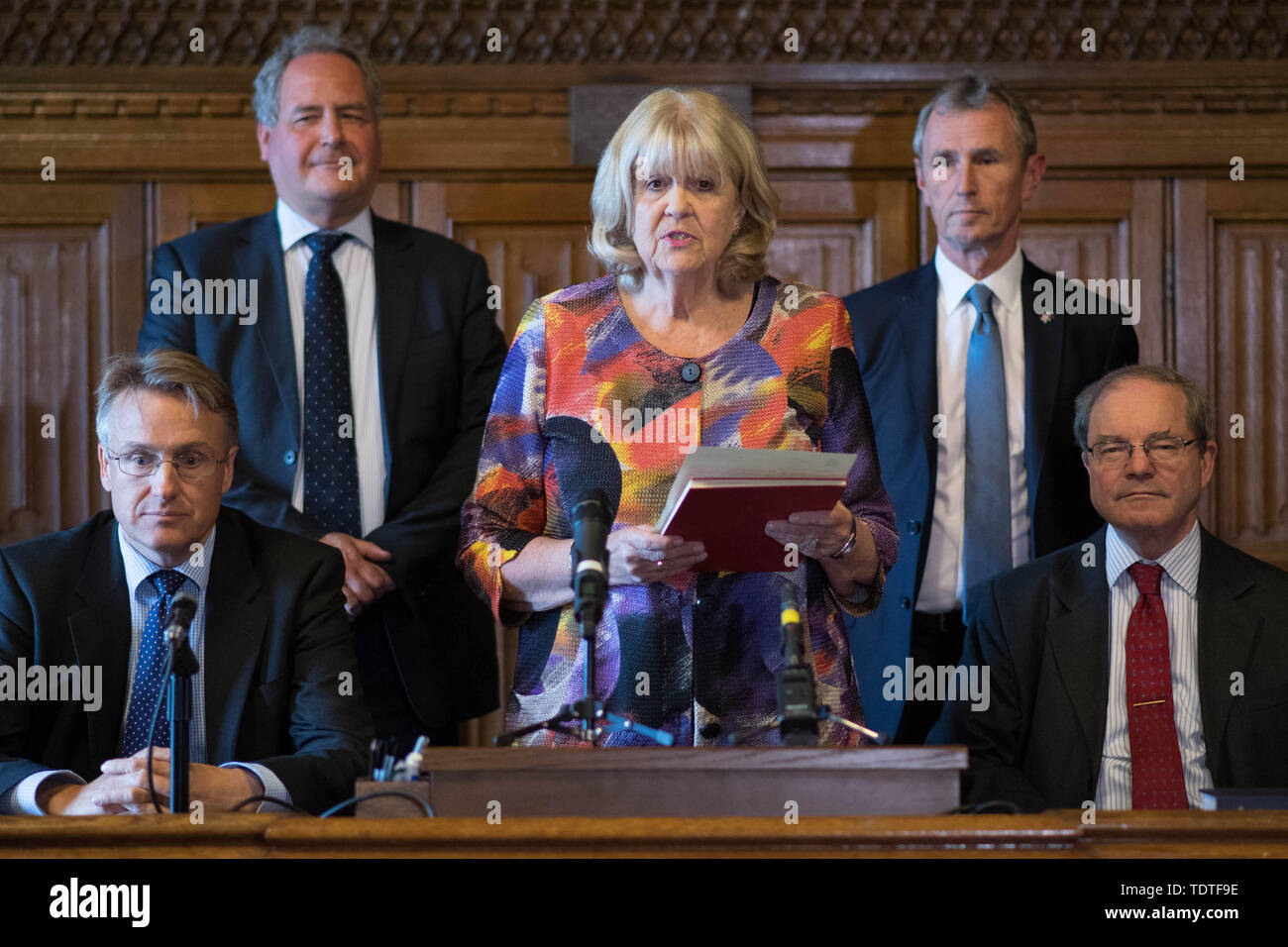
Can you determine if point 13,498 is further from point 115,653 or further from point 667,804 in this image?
point 667,804

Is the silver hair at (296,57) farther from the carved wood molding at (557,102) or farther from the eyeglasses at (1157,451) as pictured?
the eyeglasses at (1157,451)

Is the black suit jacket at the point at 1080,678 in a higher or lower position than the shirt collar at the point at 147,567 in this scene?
lower

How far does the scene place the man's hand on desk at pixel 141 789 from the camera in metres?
2.31

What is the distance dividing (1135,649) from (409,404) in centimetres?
167

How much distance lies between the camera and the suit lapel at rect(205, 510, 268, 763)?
2.73 meters

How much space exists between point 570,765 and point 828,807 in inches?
12.9

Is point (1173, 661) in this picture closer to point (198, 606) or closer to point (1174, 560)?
point (1174, 560)

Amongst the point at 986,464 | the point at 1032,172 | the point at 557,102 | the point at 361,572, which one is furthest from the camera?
the point at 557,102

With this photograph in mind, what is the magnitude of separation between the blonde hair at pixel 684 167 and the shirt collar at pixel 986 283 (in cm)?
112

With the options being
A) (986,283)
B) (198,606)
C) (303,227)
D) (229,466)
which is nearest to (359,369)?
(303,227)

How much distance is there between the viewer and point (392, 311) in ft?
12.0

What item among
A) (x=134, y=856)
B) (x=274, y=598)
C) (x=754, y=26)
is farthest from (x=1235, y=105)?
(x=134, y=856)

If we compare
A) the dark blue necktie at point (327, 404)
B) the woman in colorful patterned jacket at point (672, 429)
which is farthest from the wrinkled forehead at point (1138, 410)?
the dark blue necktie at point (327, 404)

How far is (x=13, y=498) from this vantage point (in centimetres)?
458
